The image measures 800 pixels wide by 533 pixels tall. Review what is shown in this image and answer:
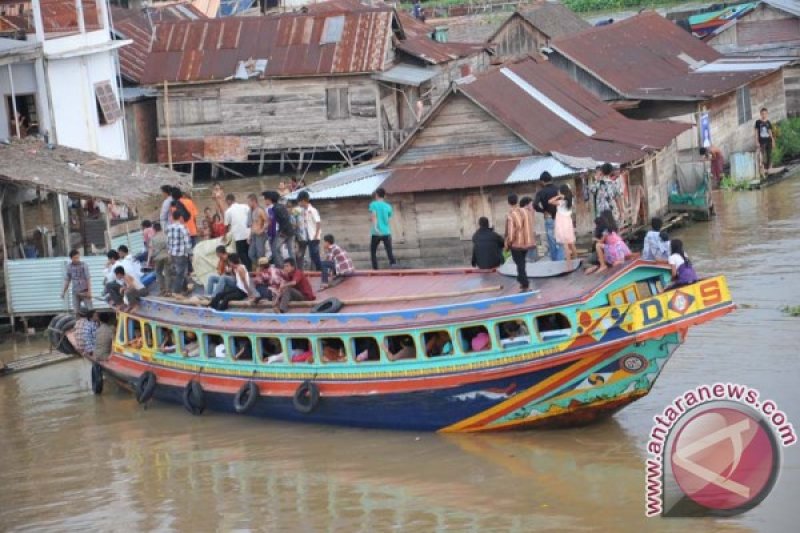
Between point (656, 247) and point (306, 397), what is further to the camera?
point (656, 247)

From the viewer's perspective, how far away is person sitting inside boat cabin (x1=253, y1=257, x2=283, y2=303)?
785 inches

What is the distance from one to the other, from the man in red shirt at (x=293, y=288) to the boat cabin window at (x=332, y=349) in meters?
0.88

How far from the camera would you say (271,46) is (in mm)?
37875

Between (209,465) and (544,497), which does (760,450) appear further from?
(209,465)

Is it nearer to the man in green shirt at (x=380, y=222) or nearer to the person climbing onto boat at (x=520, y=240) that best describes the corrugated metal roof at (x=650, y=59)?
the man in green shirt at (x=380, y=222)

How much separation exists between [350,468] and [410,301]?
222cm

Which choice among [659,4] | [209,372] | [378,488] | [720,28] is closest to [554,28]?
[720,28]

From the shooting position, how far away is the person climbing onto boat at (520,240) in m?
17.9

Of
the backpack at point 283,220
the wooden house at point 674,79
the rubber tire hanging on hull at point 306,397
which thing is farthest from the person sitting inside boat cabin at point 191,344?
the wooden house at point 674,79

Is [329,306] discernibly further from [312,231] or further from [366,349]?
[312,231]

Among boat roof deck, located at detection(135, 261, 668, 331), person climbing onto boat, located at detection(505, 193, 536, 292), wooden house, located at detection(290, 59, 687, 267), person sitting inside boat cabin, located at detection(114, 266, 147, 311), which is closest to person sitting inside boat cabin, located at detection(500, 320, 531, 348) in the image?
boat roof deck, located at detection(135, 261, 668, 331)

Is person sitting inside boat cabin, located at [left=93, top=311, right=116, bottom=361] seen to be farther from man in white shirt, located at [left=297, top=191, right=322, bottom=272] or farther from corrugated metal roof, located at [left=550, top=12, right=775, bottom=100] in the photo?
corrugated metal roof, located at [left=550, top=12, right=775, bottom=100]

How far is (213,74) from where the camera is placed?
37.8 meters

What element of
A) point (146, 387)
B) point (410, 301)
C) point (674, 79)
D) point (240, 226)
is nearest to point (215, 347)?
point (146, 387)
